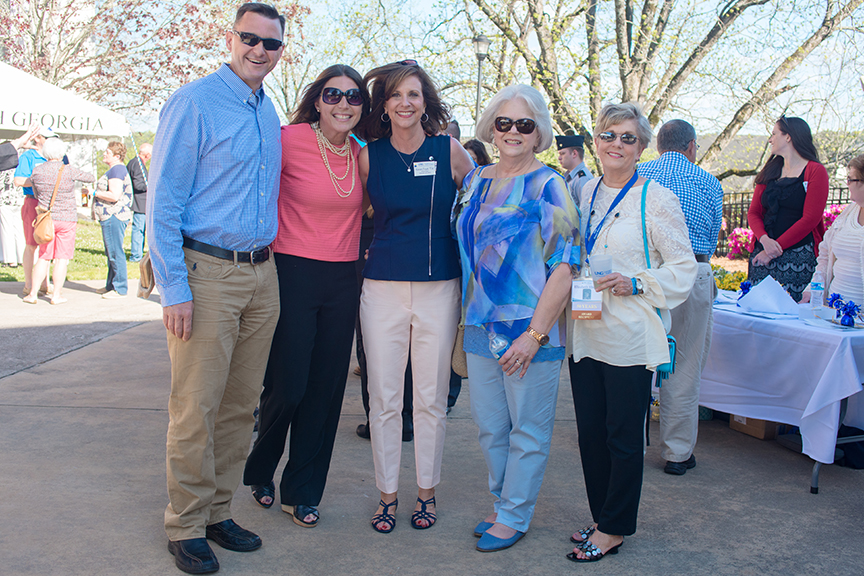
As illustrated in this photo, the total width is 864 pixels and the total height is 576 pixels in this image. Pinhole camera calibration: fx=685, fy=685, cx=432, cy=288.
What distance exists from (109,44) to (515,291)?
18.3 m

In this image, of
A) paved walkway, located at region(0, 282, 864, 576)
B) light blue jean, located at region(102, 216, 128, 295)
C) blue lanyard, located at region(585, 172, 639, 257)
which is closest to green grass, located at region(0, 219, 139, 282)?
light blue jean, located at region(102, 216, 128, 295)

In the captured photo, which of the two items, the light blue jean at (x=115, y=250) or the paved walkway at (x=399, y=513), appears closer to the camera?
the paved walkway at (x=399, y=513)

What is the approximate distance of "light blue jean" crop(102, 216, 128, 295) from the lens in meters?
9.12

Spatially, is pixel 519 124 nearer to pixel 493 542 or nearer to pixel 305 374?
pixel 305 374

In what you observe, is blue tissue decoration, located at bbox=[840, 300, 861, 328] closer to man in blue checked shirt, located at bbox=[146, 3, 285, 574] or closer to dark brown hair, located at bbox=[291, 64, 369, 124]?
dark brown hair, located at bbox=[291, 64, 369, 124]

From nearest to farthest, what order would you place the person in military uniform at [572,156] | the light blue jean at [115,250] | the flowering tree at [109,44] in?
the person in military uniform at [572,156] < the light blue jean at [115,250] < the flowering tree at [109,44]

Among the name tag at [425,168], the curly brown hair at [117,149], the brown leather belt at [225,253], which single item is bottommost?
the brown leather belt at [225,253]

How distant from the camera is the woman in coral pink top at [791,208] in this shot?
5223 mm

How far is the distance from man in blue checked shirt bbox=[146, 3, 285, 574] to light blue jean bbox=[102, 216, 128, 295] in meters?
7.14

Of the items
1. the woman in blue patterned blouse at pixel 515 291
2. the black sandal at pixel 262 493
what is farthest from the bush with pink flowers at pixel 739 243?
the black sandal at pixel 262 493

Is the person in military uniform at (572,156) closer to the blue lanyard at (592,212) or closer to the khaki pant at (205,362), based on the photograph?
the blue lanyard at (592,212)

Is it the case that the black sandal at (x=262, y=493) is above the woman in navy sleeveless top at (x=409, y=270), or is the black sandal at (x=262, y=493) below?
below

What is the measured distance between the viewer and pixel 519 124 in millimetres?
2877

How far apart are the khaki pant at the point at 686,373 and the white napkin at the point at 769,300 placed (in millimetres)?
594
